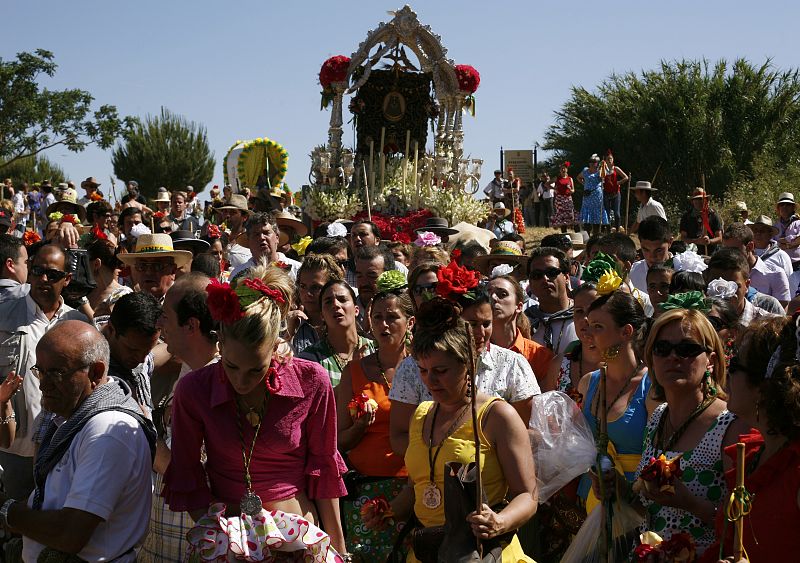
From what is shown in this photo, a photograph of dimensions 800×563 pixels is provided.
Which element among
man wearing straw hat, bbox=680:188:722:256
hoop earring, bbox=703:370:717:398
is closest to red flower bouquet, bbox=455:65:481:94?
man wearing straw hat, bbox=680:188:722:256

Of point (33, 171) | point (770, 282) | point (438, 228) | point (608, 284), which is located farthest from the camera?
point (33, 171)

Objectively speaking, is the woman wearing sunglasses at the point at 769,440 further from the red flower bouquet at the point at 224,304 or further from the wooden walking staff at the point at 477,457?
the red flower bouquet at the point at 224,304

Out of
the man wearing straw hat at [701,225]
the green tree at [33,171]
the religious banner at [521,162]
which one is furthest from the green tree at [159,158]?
the man wearing straw hat at [701,225]

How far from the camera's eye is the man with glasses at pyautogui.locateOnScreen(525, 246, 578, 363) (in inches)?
274

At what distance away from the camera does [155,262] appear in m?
8.05

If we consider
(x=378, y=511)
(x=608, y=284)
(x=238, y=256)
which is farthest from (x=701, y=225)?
(x=378, y=511)

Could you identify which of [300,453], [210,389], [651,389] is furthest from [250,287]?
[651,389]

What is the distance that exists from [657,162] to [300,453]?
106 feet

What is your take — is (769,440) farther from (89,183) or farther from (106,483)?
(89,183)

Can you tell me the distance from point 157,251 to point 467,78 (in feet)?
46.6

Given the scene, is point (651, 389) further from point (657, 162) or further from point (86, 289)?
point (657, 162)

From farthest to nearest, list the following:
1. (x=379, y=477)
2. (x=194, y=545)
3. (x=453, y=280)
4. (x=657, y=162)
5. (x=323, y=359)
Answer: (x=657, y=162), (x=323, y=359), (x=379, y=477), (x=453, y=280), (x=194, y=545)

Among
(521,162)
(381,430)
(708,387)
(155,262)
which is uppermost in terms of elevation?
(521,162)

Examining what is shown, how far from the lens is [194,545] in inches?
145
